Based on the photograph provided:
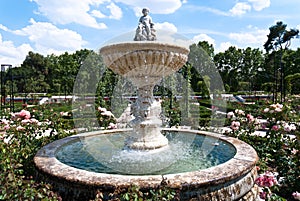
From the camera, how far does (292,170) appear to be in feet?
15.8

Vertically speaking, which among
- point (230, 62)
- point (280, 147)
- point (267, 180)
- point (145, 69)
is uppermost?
point (230, 62)

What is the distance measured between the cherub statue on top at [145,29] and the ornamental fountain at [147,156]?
2cm

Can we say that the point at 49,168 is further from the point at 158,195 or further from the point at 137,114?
the point at 137,114

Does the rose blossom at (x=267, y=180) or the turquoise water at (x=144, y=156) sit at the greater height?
the rose blossom at (x=267, y=180)

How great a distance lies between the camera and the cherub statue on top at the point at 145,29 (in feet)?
17.2

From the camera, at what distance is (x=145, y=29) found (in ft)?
17.5

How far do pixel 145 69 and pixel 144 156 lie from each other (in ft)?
5.54

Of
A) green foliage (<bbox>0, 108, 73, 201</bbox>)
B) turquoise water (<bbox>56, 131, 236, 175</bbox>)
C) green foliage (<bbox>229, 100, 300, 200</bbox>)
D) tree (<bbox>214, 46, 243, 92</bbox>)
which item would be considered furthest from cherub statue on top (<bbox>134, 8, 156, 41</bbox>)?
tree (<bbox>214, 46, 243, 92</bbox>)

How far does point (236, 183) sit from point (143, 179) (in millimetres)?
1345

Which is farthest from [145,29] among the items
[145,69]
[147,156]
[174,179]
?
[174,179]

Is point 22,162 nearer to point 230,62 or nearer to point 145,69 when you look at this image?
point 145,69

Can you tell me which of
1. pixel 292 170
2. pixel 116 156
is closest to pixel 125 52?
pixel 116 156

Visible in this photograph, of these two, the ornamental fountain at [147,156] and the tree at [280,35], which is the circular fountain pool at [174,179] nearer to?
the ornamental fountain at [147,156]

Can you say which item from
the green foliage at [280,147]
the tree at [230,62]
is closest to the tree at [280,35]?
the tree at [230,62]
